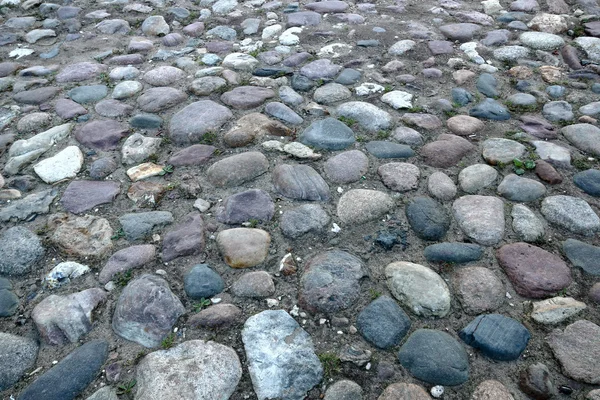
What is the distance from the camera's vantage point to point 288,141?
8.27 ft

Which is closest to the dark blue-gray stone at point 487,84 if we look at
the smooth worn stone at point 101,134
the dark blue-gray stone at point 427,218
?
the dark blue-gray stone at point 427,218

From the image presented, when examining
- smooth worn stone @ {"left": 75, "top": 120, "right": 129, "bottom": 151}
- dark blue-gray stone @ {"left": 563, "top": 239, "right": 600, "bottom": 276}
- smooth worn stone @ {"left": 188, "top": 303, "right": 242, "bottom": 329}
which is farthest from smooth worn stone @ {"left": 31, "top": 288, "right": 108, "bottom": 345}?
dark blue-gray stone @ {"left": 563, "top": 239, "right": 600, "bottom": 276}

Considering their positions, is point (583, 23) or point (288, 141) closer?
point (288, 141)

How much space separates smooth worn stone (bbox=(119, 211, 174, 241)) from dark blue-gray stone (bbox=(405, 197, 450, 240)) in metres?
1.05

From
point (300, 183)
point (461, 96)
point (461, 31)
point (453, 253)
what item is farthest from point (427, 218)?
point (461, 31)

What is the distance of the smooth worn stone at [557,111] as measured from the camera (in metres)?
2.66

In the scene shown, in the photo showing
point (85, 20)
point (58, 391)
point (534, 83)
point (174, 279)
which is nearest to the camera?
point (58, 391)

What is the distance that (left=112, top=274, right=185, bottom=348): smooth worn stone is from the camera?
65.7 inches

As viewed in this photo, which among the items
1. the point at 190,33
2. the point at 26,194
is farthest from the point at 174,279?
A: the point at 190,33

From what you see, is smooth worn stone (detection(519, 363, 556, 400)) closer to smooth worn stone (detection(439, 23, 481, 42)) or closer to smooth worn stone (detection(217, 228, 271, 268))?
smooth worn stone (detection(217, 228, 271, 268))

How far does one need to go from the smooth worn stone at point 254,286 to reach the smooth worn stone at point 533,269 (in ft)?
2.97

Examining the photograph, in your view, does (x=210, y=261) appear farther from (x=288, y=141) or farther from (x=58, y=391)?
(x=288, y=141)

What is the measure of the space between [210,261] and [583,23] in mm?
3320

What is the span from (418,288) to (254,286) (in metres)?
0.61
